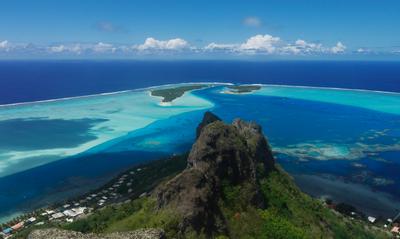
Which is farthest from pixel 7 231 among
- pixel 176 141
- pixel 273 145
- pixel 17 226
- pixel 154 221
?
pixel 273 145

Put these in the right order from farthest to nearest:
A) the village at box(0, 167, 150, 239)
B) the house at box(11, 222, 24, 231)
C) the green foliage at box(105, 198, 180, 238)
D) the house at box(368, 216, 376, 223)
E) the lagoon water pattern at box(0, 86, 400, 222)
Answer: the lagoon water pattern at box(0, 86, 400, 222), the house at box(368, 216, 376, 223), the village at box(0, 167, 150, 239), the house at box(11, 222, 24, 231), the green foliage at box(105, 198, 180, 238)

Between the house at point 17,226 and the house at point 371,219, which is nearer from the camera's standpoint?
the house at point 17,226

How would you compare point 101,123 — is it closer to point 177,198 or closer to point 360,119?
point 360,119

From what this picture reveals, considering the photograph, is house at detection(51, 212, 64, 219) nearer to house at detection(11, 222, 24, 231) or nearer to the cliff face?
house at detection(11, 222, 24, 231)

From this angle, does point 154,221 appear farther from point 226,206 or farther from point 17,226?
point 17,226

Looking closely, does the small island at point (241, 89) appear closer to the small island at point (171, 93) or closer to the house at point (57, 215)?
the small island at point (171, 93)

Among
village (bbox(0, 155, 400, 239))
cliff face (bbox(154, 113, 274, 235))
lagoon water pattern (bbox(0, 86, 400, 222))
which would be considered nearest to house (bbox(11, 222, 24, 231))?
village (bbox(0, 155, 400, 239))

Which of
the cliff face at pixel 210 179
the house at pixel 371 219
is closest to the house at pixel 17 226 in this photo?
the cliff face at pixel 210 179
